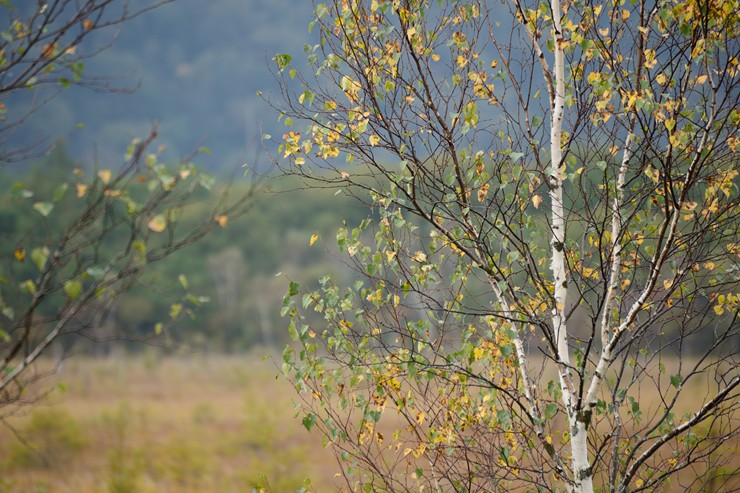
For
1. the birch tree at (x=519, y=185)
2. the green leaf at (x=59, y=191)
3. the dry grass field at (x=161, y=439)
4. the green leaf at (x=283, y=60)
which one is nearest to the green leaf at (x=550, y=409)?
the birch tree at (x=519, y=185)

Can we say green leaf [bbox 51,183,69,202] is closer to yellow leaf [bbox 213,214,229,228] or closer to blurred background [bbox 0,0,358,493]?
blurred background [bbox 0,0,358,493]

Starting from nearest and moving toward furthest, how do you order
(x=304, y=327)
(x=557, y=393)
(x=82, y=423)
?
(x=304, y=327) → (x=557, y=393) → (x=82, y=423)

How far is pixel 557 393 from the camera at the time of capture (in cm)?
413

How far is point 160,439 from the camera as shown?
22.8 m

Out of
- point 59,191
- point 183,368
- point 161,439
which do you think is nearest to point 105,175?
point 59,191

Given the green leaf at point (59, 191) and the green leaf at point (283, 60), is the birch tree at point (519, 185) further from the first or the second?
the green leaf at point (59, 191)

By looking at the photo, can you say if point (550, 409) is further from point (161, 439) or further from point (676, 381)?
point (161, 439)

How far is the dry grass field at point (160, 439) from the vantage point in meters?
16.7

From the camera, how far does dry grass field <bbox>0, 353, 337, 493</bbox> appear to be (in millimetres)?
16688

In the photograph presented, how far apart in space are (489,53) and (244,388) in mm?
30527

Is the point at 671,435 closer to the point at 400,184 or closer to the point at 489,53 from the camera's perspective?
the point at 400,184

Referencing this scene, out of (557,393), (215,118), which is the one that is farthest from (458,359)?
(215,118)

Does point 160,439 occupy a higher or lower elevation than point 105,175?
higher

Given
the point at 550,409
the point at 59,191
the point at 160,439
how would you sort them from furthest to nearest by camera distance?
the point at 160,439 < the point at 550,409 < the point at 59,191
